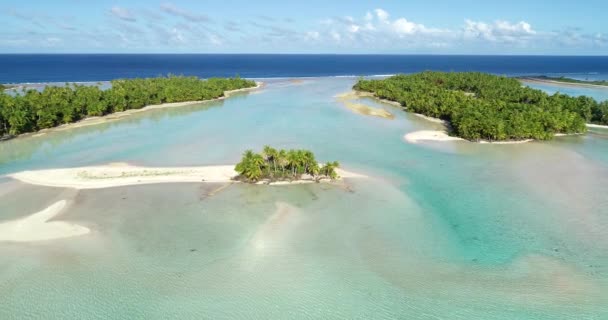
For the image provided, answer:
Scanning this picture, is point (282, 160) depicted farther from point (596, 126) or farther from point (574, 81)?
point (574, 81)

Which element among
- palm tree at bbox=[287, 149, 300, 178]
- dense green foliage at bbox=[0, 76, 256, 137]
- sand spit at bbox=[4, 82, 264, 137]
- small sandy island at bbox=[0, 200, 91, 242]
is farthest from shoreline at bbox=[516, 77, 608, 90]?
small sandy island at bbox=[0, 200, 91, 242]

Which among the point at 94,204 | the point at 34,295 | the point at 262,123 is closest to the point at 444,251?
the point at 34,295

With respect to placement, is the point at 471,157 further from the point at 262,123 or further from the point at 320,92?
the point at 320,92

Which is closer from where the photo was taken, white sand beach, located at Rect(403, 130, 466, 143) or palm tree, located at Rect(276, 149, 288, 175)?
palm tree, located at Rect(276, 149, 288, 175)

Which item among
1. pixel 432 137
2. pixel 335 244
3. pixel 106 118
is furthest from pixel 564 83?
pixel 335 244

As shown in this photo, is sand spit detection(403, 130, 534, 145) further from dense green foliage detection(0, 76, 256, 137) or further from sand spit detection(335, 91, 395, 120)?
dense green foliage detection(0, 76, 256, 137)

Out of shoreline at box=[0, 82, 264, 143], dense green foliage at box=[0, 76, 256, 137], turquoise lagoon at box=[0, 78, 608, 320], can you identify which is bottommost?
turquoise lagoon at box=[0, 78, 608, 320]

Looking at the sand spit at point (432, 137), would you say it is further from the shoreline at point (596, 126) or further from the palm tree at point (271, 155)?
the palm tree at point (271, 155)

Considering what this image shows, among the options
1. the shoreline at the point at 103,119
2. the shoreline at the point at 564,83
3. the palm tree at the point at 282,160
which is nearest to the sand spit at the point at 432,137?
the palm tree at the point at 282,160
